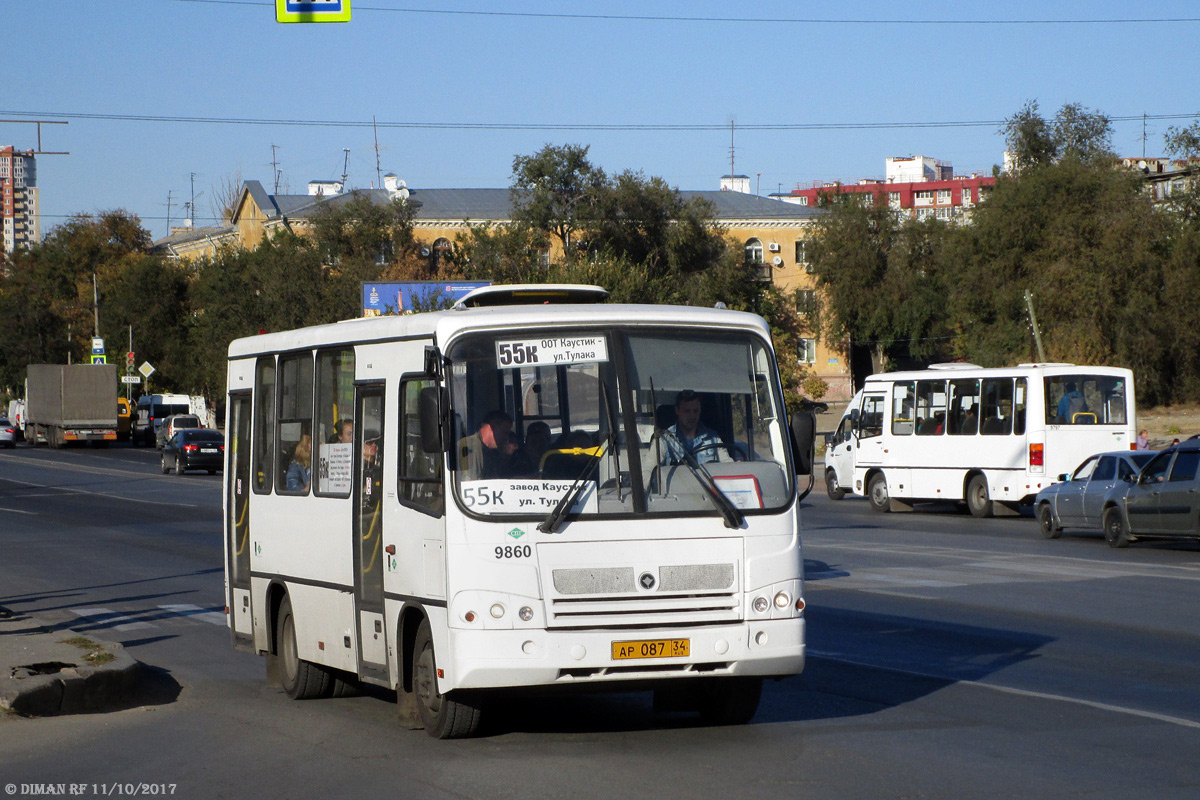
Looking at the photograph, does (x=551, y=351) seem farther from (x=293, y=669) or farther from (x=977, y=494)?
(x=977, y=494)

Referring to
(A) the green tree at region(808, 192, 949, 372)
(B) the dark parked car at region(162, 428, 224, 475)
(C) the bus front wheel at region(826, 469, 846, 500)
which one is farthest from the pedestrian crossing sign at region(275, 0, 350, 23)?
(A) the green tree at region(808, 192, 949, 372)

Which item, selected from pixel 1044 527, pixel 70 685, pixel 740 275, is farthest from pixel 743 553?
pixel 740 275

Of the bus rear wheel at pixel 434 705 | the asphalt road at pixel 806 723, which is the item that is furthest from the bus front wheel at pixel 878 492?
the bus rear wheel at pixel 434 705

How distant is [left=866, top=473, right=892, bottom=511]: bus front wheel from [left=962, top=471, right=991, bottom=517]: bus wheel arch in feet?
6.60

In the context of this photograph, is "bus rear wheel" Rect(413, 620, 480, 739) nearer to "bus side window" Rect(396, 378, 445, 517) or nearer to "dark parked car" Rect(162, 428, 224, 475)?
"bus side window" Rect(396, 378, 445, 517)

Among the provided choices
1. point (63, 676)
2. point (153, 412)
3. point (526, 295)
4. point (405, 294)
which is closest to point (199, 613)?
point (63, 676)

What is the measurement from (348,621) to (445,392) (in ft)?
5.87

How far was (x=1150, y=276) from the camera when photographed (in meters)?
52.6

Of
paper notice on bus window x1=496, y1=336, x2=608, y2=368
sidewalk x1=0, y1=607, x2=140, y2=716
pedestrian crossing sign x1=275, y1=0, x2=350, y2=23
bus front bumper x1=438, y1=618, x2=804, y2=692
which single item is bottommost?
sidewalk x1=0, y1=607, x2=140, y2=716

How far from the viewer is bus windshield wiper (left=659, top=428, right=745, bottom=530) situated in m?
7.74

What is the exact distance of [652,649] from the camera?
7.53m

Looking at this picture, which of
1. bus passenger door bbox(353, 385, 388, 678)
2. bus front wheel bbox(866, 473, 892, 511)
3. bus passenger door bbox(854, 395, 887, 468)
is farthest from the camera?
bus passenger door bbox(854, 395, 887, 468)

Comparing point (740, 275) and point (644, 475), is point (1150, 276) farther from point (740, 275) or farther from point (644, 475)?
point (644, 475)

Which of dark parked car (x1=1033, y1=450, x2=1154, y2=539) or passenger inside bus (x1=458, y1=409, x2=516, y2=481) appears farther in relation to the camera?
dark parked car (x1=1033, y1=450, x2=1154, y2=539)
